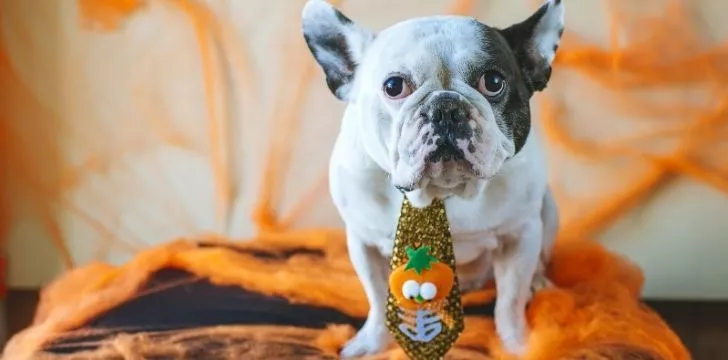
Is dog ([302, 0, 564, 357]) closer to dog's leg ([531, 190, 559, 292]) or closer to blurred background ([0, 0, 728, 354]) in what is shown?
dog's leg ([531, 190, 559, 292])

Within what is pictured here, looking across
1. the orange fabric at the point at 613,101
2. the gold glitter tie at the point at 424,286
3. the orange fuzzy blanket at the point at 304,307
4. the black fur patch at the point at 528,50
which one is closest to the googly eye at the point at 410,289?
the gold glitter tie at the point at 424,286

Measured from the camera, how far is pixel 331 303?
1.04 metres

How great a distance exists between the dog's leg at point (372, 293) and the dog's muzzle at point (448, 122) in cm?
23

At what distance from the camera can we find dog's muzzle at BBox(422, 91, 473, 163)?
730 millimetres

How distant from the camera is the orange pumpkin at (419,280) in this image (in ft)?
2.65

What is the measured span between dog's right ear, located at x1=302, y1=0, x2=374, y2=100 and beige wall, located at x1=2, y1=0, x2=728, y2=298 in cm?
46

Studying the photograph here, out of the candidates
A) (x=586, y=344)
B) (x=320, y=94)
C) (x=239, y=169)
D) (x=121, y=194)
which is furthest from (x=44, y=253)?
(x=586, y=344)

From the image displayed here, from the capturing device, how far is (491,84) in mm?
779

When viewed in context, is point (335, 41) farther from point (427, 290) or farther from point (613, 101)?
point (613, 101)

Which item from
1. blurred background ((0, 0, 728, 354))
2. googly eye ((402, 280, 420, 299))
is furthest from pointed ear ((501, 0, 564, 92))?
blurred background ((0, 0, 728, 354))

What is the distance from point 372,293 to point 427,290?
15 centimetres

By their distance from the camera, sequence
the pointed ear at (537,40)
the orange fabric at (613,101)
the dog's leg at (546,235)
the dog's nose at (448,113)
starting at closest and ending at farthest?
→ the dog's nose at (448,113) < the pointed ear at (537,40) < the dog's leg at (546,235) < the orange fabric at (613,101)

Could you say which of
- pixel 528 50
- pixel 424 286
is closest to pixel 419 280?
pixel 424 286

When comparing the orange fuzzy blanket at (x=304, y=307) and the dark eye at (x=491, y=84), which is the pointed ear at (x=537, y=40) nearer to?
the dark eye at (x=491, y=84)
